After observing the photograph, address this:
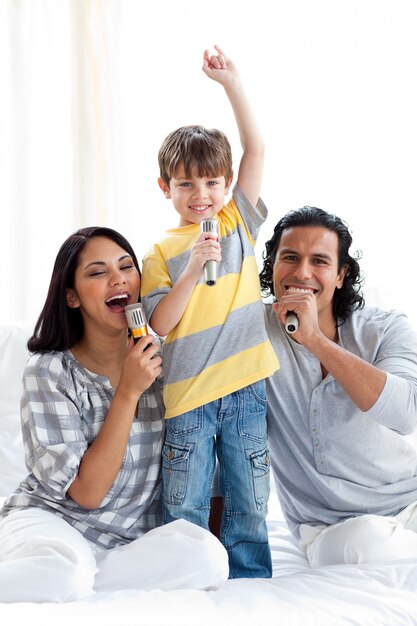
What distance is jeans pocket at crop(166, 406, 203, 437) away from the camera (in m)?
1.75

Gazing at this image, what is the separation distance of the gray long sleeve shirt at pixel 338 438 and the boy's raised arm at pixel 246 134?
37cm

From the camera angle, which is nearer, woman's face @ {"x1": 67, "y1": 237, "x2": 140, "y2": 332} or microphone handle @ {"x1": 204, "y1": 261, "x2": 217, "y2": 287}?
microphone handle @ {"x1": 204, "y1": 261, "x2": 217, "y2": 287}

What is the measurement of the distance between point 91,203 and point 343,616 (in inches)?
91.0

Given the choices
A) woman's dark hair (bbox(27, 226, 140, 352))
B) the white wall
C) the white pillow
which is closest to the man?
woman's dark hair (bbox(27, 226, 140, 352))

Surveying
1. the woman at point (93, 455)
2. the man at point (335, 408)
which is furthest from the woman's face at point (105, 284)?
the man at point (335, 408)

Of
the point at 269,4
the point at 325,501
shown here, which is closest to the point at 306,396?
the point at 325,501

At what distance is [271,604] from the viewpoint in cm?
139

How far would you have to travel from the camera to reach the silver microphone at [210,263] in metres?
1.63

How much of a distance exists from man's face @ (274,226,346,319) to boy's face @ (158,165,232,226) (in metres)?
0.20

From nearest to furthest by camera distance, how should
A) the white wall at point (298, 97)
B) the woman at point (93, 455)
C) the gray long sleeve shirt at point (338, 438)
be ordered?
the woman at point (93, 455) < the gray long sleeve shirt at point (338, 438) < the white wall at point (298, 97)

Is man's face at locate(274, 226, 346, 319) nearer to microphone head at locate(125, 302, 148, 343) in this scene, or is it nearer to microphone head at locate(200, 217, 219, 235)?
microphone head at locate(200, 217, 219, 235)

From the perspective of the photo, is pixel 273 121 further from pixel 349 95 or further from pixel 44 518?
pixel 44 518

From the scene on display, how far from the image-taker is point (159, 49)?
3293 millimetres

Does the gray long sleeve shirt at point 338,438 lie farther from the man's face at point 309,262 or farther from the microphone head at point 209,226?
the microphone head at point 209,226
